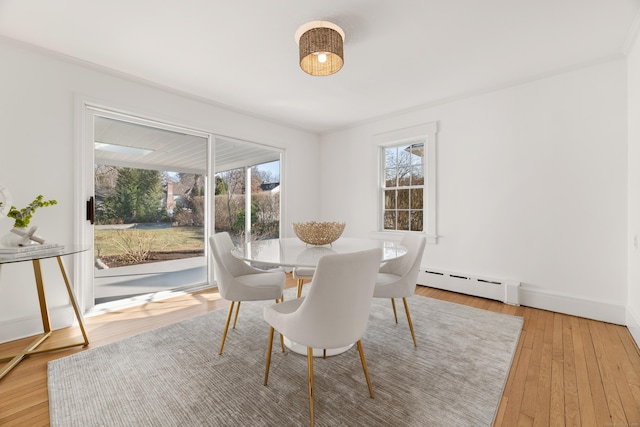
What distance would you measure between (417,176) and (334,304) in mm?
3230

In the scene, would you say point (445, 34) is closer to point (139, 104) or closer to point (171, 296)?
point (139, 104)

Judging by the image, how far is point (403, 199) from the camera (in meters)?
4.21

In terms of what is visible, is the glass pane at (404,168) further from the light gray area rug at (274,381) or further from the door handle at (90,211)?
the door handle at (90,211)

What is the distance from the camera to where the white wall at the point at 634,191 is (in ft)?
7.29

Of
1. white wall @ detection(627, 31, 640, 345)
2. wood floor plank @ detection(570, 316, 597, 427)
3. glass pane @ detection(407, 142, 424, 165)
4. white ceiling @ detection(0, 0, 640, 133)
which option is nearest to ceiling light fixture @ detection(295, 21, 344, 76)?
white ceiling @ detection(0, 0, 640, 133)

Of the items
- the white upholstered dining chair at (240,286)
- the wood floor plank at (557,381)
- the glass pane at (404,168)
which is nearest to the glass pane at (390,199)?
the glass pane at (404,168)

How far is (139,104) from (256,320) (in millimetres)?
2661

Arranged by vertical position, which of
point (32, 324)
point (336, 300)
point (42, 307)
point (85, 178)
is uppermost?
point (85, 178)

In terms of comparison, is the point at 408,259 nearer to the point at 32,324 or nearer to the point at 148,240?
the point at 148,240

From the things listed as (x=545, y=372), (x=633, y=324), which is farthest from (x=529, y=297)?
(x=545, y=372)

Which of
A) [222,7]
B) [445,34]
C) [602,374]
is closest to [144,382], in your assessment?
[222,7]

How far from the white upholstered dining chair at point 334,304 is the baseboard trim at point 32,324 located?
250 centimetres

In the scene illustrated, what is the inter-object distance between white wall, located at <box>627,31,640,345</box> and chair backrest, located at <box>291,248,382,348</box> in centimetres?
248

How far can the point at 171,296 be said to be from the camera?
3361 mm
